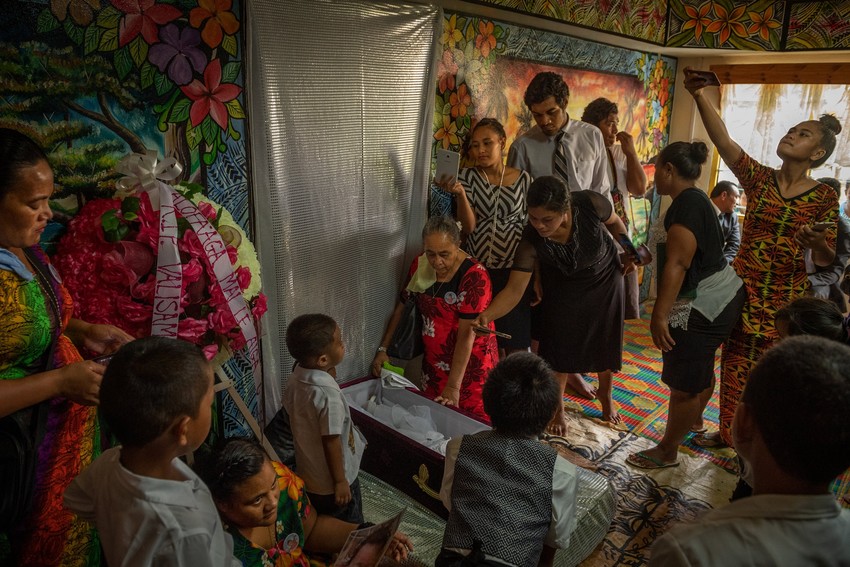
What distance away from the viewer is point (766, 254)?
9.59 feet

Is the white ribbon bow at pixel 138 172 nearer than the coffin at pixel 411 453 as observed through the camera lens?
Yes

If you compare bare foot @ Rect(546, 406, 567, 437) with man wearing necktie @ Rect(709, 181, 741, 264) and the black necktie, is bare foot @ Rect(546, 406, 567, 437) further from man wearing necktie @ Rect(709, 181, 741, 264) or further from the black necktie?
man wearing necktie @ Rect(709, 181, 741, 264)

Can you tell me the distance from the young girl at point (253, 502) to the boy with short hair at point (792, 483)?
0.99 m

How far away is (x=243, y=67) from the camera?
94.2 inches

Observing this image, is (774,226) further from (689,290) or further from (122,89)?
(122,89)

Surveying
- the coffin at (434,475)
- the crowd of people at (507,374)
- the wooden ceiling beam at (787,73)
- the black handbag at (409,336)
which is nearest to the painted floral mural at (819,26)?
the wooden ceiling beam at (787,73)

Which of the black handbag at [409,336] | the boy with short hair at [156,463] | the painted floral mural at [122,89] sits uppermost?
the painted floral mural at [122,89]

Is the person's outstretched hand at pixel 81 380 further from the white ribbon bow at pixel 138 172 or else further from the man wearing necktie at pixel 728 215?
the man wearing necktie at pixel 728 215

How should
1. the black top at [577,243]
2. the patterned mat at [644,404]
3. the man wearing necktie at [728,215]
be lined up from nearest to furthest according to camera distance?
the black top at [577,243] → the patterned mat at [644,404] → the man wearing necktie at [728,215]

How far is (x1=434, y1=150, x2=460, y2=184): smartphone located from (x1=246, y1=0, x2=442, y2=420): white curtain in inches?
7.9

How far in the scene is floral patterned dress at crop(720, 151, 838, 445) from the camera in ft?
9.14

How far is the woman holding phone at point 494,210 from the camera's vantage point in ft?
10.2

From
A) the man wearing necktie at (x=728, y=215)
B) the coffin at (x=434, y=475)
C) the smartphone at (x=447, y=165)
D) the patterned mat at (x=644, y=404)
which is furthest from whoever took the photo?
the man wearing necktie at (x=728, y=215)

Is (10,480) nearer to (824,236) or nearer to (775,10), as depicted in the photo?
(824,236)
